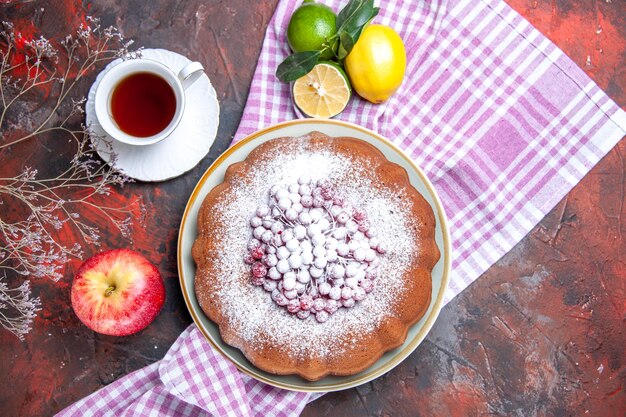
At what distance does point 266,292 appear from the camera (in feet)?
7.33

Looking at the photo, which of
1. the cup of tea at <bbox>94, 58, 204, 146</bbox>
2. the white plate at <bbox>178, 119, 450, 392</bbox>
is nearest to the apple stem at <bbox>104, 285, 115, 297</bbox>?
the white plate at <bbox>178, 119, 450, 392</bbox>

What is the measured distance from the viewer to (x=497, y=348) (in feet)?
8.39

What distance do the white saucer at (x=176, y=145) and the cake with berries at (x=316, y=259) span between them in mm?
292

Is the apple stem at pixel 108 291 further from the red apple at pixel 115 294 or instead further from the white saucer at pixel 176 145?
the white saucer at pixel 176 145

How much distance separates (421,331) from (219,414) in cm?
88

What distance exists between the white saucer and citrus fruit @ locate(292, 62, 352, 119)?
373 mm

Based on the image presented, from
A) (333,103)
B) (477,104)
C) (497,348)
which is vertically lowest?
(497,348)

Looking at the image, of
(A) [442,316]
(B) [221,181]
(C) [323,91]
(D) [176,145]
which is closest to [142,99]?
(D) [176,145]

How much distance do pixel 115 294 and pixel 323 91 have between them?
1166mm

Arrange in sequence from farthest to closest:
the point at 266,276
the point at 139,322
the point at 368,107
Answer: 1. the point at 368,107
2. the point at 139,322
3. the point at 266,276

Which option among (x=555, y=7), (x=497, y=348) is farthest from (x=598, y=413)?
(x=555, y=7)

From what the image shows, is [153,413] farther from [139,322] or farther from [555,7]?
[555,7]

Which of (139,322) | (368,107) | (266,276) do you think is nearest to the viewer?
(266,276)

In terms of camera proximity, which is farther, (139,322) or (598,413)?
(598,413)
